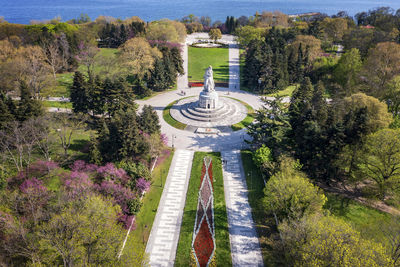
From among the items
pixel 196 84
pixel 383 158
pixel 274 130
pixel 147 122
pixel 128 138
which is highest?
pixel 196 84

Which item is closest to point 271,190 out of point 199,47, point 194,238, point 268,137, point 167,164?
point 194,238

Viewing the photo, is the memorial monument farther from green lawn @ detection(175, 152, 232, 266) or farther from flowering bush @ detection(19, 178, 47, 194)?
flowering bush @ detection(19, 178, 47, 194)

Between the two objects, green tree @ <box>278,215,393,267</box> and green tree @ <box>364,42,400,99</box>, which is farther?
green tree @ <box>364,42,400,99</box>

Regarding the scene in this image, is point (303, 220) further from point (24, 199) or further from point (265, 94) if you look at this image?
point (265, 94)

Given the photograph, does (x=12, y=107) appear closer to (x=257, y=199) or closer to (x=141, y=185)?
(x=141, y=185)

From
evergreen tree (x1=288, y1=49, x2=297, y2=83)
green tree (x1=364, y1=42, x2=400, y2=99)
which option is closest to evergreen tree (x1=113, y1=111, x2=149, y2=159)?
green tree (x1=364, y1=42, x2=400, y2=99)

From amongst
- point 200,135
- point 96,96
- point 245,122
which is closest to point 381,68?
point 245,122
